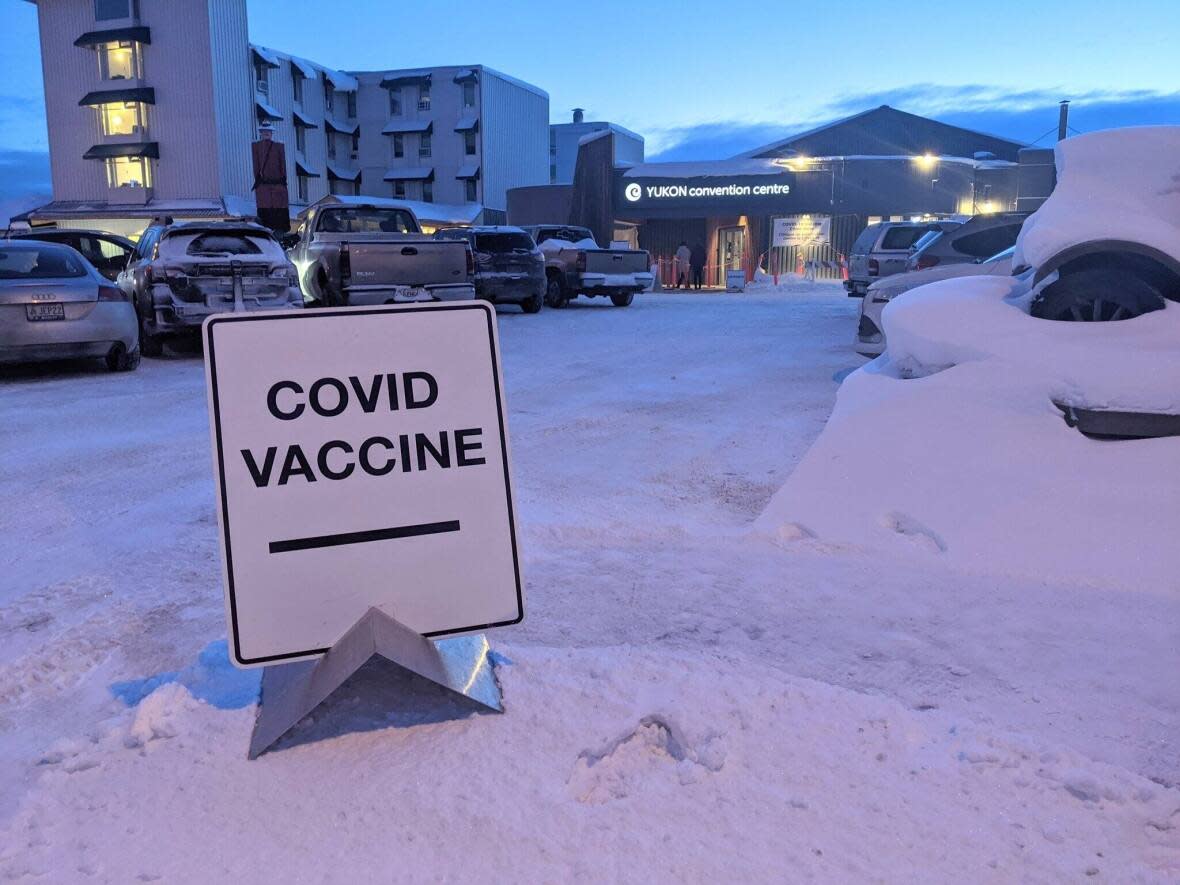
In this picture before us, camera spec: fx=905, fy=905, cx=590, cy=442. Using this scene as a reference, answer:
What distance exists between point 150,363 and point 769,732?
10.8m

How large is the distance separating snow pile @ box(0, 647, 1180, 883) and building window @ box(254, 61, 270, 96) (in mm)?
46714

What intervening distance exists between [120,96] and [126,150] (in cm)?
242

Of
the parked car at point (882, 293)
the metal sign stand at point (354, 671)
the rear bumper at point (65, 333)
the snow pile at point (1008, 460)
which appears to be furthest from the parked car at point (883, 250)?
the metal sign stand at point (354, 671)

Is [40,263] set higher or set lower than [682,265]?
lower

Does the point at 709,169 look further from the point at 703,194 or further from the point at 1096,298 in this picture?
the point at 1096,298

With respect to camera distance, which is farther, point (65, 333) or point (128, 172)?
point (128, 172)

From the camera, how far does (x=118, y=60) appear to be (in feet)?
137

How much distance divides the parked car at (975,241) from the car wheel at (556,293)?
1028 centimetres

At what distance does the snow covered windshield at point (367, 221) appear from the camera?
14.4 metres

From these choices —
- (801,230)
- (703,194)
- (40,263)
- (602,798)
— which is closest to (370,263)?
(40,263)

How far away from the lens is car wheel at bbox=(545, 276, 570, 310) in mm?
20656

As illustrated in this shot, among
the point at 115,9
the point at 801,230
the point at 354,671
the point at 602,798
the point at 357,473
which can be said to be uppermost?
the point at 115,9

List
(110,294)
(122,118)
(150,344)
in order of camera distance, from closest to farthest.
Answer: (110,294) < (150,344) < (122,118)

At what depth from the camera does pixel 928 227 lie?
19.2 metres
